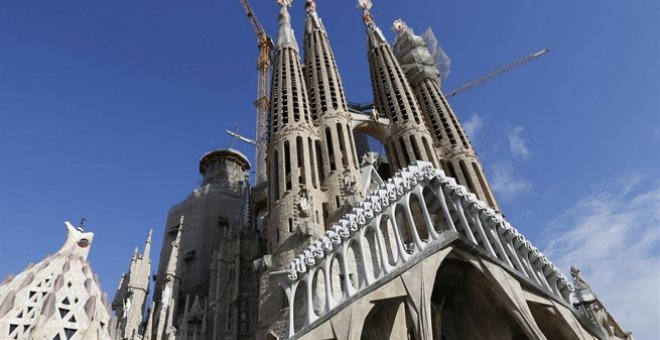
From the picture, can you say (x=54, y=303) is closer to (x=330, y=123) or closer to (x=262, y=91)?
(x=330, y=123)

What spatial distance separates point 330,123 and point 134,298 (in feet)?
→ 44.9

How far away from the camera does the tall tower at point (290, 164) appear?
1945cm

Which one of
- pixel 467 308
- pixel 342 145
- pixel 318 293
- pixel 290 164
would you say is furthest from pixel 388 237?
pixel 342 145

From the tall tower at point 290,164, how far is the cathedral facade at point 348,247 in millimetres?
82

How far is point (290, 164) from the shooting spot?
22359 millimetres

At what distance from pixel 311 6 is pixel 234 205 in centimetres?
1669

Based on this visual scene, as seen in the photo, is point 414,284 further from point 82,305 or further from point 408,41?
point 408,41

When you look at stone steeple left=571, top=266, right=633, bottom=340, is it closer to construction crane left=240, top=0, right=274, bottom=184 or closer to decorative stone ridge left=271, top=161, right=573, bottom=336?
decorative stone ridge left=271, top=161, right=573, bottom=336

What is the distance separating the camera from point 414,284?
13.1 m

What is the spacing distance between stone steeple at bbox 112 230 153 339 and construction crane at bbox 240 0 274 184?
48.4 ft

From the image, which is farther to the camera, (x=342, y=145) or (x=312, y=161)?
(x=342, y=145)

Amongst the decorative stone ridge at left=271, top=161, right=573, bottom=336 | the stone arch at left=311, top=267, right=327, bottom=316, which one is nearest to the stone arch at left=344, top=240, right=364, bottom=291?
the decorative stone ridge at left=271, top=161, right=573, bottom=336

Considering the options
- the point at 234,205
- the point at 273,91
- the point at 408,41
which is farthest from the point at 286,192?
the point at 408,41

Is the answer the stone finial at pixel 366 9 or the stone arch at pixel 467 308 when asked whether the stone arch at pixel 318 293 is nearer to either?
the stone arch at pixel 467 308
